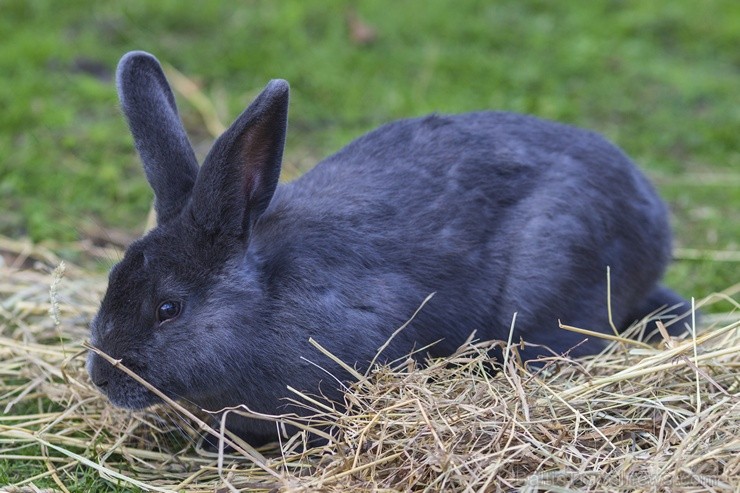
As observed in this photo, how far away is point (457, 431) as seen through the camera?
12.1ft

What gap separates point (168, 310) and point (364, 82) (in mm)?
4471

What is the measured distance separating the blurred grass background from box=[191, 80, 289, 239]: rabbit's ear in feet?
7.77

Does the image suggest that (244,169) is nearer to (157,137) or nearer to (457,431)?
(157,137)

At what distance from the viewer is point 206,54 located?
8.40m

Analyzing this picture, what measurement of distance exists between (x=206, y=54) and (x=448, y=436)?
5.41m

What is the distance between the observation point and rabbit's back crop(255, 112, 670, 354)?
420cm

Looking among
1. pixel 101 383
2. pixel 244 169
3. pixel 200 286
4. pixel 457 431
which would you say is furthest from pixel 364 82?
pixel 457 431

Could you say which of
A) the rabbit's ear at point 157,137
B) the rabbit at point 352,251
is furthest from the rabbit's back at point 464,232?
the rabbit's ear at point 157,137

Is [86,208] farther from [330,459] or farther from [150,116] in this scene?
[330,459]

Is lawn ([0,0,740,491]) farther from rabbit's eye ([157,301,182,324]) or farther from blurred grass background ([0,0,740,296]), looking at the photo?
rabbit's eye ([157,301,182,324])

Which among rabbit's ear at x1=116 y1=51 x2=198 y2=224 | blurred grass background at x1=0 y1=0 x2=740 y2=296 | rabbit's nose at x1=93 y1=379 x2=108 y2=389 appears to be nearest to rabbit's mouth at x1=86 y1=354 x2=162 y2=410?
rabbit's nose at x1=93 y1=379 x2=108 y2=389

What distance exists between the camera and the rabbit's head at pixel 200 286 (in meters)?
3.91

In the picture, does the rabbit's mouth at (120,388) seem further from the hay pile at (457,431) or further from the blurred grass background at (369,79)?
the blurred grass background at (369,79)

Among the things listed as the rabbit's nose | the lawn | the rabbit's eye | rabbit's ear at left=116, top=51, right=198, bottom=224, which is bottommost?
the lawn
